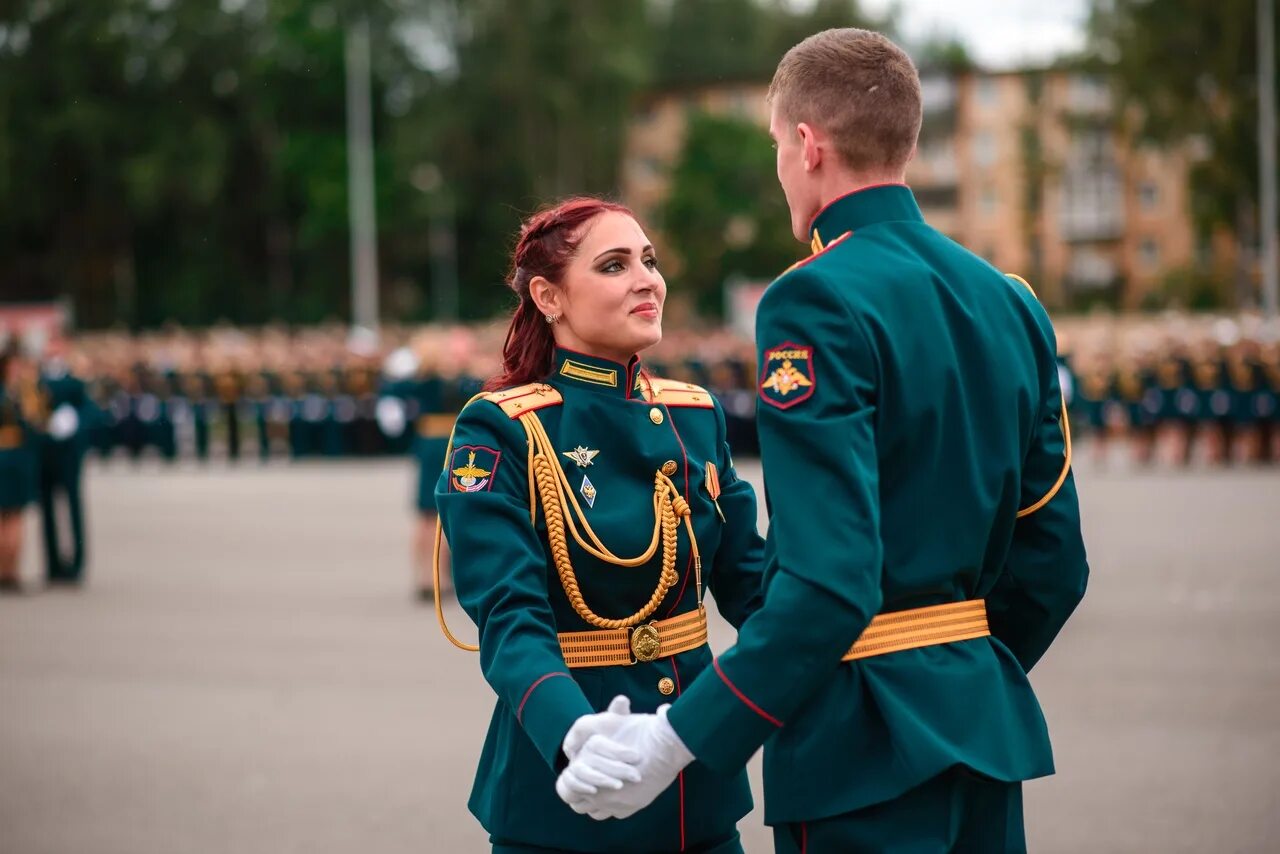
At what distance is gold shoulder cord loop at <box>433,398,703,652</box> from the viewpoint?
3.19 m

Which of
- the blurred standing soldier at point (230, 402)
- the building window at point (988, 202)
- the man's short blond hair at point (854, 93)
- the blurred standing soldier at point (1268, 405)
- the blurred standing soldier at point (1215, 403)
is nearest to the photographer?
the man's short blond hair at point (854, 93)

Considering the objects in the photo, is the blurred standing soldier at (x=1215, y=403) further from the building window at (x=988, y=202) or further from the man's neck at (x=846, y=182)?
the building window at (x=988, y=202)

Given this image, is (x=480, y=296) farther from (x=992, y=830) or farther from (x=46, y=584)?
(x=992, y=830)

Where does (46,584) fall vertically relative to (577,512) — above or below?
below

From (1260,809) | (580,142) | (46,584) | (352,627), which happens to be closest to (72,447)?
(46,584)

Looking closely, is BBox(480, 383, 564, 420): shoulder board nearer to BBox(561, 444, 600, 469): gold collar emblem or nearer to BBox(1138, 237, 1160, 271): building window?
BBox(561, 444, 600, 469): gold collar emblem

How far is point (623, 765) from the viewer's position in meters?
2.63

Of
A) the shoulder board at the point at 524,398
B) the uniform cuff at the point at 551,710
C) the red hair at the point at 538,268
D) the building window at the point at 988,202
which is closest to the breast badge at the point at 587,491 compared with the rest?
the shoulder board at the point at 524,398

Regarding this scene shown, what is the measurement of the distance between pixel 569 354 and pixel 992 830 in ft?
4.18

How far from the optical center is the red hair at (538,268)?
336cm

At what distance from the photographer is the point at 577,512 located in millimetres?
3191

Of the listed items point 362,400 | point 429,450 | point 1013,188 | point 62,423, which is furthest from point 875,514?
point 1013,188

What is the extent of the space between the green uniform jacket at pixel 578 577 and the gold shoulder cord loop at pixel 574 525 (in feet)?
0.06

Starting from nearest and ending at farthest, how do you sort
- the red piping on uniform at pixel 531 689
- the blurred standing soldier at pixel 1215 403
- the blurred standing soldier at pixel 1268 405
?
the red piping on uniform at pixel 531 689 < the blurred standing soldier at pixel 1268 405 < the blurred standing soldier at pixel 1215 403
